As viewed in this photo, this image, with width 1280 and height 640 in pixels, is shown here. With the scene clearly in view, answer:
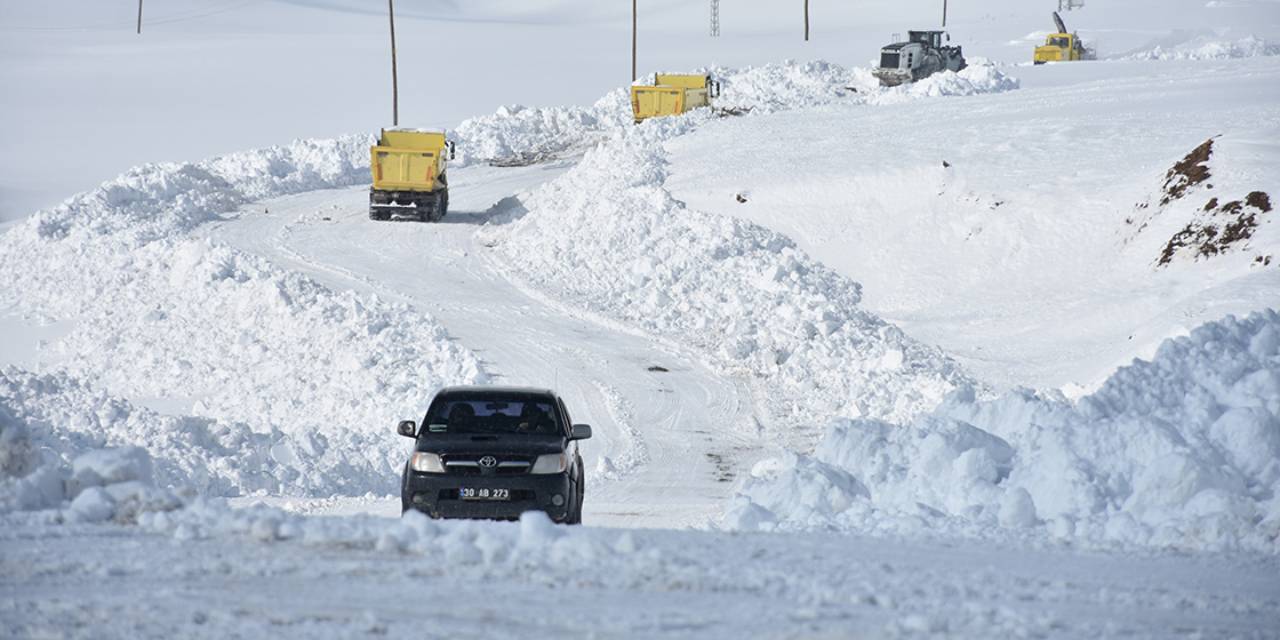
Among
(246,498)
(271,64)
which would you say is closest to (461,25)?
(271,64)

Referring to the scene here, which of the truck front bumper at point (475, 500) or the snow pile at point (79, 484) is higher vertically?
the snow pile at point (79, 484)

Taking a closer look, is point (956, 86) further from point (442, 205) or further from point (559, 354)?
point (559, 354)

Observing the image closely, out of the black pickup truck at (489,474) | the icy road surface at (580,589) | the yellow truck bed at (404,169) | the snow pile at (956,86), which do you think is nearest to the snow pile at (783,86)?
the snow pile at (956,86)

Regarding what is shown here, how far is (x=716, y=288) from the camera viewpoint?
2614 cm

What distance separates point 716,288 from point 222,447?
38.2ft

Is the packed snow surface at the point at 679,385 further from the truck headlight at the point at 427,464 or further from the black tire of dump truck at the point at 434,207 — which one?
the truck headlight at the point at 427,464

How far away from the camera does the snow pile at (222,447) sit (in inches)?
631

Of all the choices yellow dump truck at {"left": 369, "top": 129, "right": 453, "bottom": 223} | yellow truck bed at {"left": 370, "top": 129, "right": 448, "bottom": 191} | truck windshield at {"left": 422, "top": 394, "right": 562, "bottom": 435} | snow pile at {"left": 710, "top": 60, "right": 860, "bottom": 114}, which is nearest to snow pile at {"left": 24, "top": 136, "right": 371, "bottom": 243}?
yellow dump truck at {"left": 369, "top": 129, "right": 453, "bottom": 223}

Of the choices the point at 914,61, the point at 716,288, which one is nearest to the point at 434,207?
the point at 716,288

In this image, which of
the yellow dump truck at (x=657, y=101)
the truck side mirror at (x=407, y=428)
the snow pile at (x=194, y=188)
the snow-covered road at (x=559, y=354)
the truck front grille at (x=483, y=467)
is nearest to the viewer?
the truck front grille at (x=483, y=467)

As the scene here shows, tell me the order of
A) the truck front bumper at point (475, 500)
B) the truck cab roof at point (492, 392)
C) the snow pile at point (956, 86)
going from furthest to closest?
the snow pile at point (956, 86) < the truck cab roof at point (492, 392) < the truck front bumper at point (475, 500)

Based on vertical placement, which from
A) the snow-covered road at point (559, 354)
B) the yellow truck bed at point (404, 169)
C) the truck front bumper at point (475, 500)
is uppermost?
the yellow truck bed at point (404, 169)

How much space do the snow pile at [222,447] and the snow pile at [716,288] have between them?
6013mm

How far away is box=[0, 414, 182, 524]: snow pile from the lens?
28.9 feet
